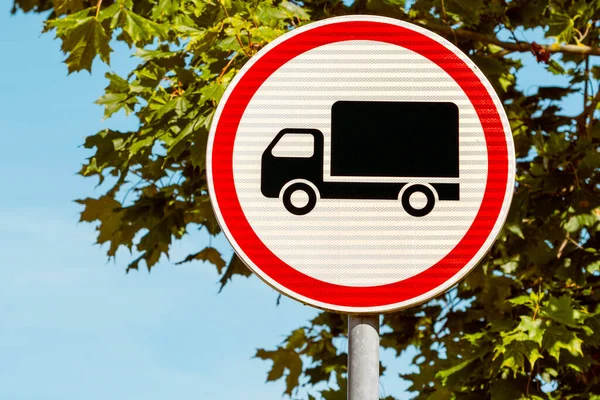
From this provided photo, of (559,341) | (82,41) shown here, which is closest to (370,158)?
(559,341)

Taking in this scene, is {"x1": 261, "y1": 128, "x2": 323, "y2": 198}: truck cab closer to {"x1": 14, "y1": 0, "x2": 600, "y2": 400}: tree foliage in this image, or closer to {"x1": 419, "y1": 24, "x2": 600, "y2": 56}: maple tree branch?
{"x1": 14, "y1": 0, "x2": 600, "y2": 400}: tree foliage

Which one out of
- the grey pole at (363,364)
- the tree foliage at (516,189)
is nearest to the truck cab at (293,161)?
the grey pole at (363,364)

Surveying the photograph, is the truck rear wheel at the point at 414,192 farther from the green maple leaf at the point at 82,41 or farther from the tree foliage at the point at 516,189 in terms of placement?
the green maple leaf at the point at 82,41

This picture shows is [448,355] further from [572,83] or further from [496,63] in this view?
[572,83]

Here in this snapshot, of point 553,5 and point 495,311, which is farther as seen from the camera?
point 553,5

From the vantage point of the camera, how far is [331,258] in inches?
67.2

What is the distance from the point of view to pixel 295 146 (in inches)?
70.1

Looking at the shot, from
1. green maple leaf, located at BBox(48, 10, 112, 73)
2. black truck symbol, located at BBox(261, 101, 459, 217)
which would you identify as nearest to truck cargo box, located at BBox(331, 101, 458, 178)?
black truck symbol, located at BBox(261, 101, 459, 217)

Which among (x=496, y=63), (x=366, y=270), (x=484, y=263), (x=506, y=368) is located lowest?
(x=366, y=270)

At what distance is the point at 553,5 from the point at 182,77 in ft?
8.16

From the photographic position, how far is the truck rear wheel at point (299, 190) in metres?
1.73

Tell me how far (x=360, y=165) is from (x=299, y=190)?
0.44 ft

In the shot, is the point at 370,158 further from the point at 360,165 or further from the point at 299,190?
the point at 299,190

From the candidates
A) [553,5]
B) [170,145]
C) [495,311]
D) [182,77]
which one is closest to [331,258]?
[170,145]
